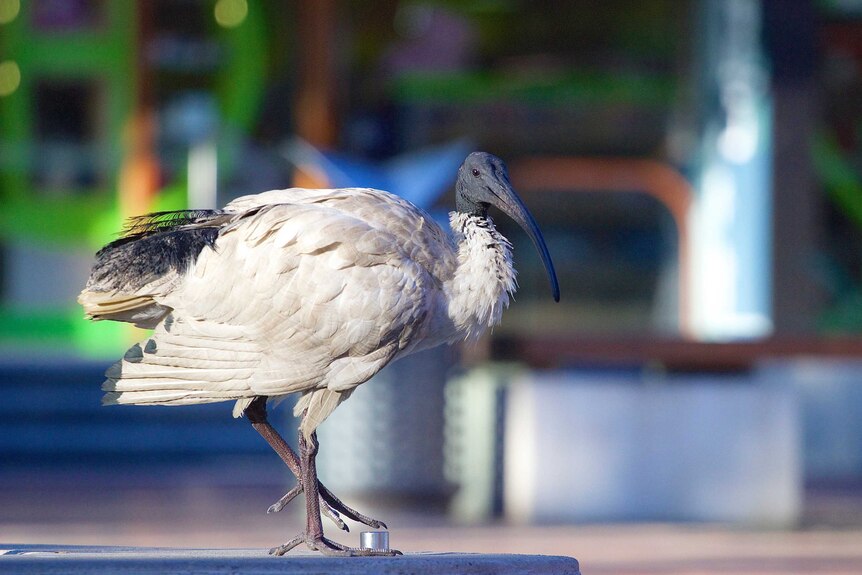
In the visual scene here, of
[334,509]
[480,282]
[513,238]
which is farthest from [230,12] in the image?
[480,282]

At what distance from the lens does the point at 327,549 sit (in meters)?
4.93

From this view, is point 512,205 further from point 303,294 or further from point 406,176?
point 406,176

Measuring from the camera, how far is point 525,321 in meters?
21.6

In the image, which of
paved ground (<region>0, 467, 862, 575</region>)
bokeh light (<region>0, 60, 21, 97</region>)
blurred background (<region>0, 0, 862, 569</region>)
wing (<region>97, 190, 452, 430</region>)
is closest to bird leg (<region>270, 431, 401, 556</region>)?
wing (<region>97, 190, 452, 430</region>)

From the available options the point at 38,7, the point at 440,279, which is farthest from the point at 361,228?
the point at 38,7

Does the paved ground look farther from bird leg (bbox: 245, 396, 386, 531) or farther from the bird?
the bird

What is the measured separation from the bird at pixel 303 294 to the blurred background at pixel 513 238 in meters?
4.76

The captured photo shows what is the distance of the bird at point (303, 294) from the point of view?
4.95 metres

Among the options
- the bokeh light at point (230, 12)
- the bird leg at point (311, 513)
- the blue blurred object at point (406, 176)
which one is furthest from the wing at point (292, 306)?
the bokeh light at point (230, 12)

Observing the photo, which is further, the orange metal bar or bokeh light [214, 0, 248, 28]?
the orange metal bar

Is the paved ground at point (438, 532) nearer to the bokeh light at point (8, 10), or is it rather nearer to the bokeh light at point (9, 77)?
the bokeh light at point (9, 77)

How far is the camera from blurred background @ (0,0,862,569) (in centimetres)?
1084

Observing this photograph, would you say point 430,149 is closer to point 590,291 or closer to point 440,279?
point 590,291

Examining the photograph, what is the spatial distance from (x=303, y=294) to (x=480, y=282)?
65 cm
